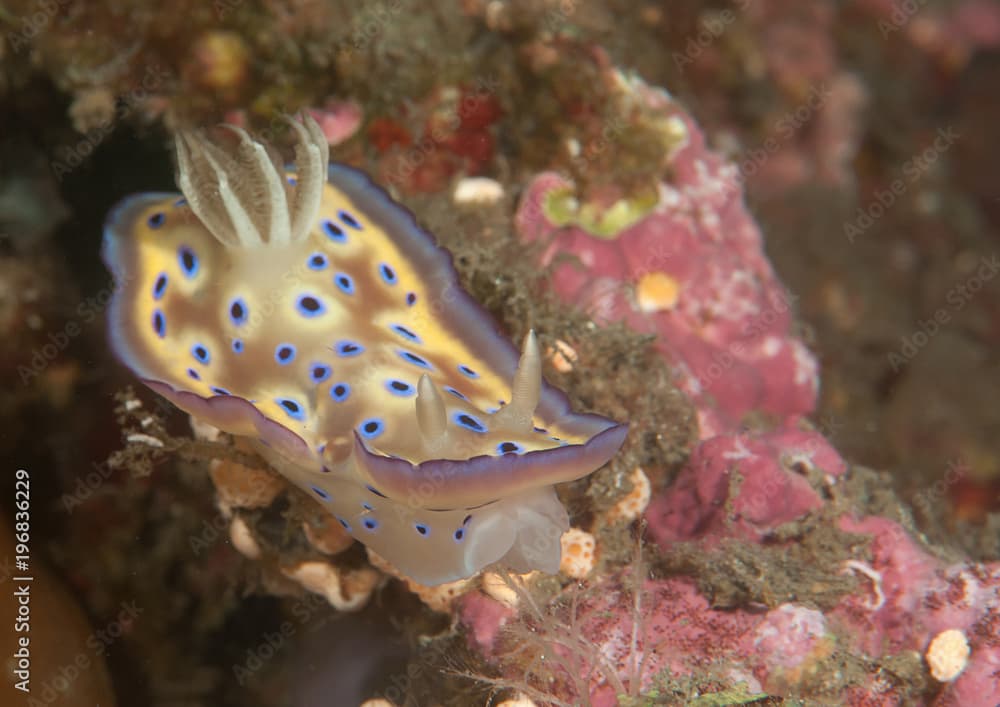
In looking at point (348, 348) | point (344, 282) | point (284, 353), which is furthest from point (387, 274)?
point (284, 353)

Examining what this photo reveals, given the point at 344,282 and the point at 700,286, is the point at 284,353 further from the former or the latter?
the point at 700,286

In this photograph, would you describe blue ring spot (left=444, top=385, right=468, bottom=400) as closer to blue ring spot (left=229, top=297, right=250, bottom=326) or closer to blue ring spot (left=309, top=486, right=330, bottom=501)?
blue ring spot (left=309, top=486, right=330, bottom=501)

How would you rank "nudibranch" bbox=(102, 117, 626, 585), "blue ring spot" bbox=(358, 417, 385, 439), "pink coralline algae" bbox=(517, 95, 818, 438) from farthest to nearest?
"pink coralline algae" bbox=(517, 95, 818, 438) < "blue ring spot" bbox=(358, 417, 385, 439) < "nudibranch" bbox=(102, 117, 626, 585)

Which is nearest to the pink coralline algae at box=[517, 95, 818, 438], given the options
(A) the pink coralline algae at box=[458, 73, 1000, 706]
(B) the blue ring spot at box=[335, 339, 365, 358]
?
(A) the pink coralline algae at box=[458, 73, 1000, 706]

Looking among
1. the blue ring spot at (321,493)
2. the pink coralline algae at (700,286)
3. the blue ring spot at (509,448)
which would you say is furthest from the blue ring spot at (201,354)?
the pink coralline algae at (700,286)

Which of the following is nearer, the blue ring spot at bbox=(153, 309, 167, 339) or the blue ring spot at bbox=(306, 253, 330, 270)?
→ the blue ring spot at bbox=(153, 309, 167, 339)

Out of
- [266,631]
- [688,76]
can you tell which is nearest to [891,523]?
[266,631]
